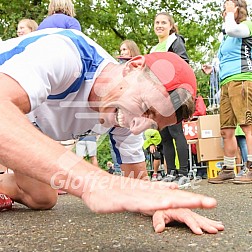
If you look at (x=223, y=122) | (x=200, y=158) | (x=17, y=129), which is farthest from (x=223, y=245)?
(x=200, y=158)

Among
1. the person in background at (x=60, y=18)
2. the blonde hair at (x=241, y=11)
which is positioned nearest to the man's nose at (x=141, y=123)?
the person in background at (x=60, y=18)

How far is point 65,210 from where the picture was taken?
2545 mm

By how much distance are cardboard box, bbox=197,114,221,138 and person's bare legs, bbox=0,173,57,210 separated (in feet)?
11.2

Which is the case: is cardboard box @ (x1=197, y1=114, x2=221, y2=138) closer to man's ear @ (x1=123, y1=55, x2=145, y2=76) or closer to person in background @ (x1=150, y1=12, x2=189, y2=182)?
person in background @ (x1=150, y1=12, x2=189, y2=182)

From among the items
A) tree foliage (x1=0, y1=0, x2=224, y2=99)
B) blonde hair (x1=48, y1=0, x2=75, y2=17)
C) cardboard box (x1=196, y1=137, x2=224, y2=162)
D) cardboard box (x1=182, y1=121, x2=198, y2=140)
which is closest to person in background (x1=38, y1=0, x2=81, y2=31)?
blonde hair (x1=48, y1=0, x2=75, y2=17)

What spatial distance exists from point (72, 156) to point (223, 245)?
2.11 ft

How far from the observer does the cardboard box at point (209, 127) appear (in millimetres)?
5777

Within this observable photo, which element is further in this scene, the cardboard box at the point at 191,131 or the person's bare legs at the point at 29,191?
the cardboard box at the point at 191,131

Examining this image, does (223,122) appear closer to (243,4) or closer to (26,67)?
(243,4)

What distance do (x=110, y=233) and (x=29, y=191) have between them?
97 centimetres

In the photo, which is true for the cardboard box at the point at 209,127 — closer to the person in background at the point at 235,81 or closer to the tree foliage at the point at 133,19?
the person in background at the point at 235,81

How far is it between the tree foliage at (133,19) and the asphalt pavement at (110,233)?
9.19 m

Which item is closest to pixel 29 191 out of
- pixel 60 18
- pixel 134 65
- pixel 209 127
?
pixel 134 65

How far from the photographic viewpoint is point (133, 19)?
40.0 ft
